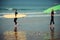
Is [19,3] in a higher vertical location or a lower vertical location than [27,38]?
higher

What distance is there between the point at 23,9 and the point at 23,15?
0.73m

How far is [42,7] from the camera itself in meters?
29.1

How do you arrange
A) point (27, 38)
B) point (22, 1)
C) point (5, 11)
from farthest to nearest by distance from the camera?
point (5, 11) → point (22, 1) → point (27, 38)

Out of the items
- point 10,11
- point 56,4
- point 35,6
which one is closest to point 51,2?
point 56,4

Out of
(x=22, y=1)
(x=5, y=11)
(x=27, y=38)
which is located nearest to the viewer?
(x=27, y=38)

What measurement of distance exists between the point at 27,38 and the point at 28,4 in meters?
14.3

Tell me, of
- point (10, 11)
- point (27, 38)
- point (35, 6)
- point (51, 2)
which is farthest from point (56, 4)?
point (27, 38)

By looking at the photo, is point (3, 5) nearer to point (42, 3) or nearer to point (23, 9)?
point (23, 9)

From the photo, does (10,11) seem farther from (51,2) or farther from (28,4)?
(51,2)

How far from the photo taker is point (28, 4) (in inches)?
1124

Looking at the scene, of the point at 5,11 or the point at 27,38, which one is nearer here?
the point at 27,38

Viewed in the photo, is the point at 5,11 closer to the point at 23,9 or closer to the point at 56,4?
the point at 23,9

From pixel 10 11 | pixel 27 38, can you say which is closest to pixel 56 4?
pixel 10 11

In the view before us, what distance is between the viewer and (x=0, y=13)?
96.8 ft
